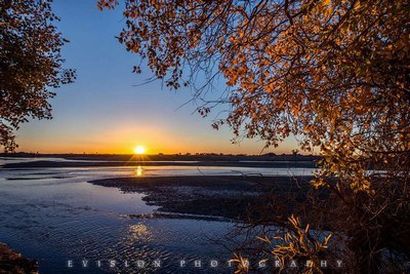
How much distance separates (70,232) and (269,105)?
15.8 meters

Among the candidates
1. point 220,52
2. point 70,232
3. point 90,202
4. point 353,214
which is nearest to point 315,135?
point 353,214

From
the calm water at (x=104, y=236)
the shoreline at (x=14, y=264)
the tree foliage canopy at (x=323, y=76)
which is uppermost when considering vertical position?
the tree foliage canopy at (x=323, y=76)

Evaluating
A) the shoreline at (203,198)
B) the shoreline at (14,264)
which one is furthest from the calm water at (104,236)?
the shoreline at (203,198)

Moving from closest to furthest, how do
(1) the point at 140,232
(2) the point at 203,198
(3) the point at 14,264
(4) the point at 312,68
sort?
(4) the point at 312,68 → (3) the point at 14,264 → (1) the point at 140,232 → (2) the point at 203,198

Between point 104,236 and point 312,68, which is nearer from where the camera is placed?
point 312,68

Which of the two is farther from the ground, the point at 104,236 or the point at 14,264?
the point at 14,264

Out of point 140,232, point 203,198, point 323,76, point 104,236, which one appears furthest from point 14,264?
point 203,198

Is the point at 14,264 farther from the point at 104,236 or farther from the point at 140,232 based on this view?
the point at 140,232

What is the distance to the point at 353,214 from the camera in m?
7.84

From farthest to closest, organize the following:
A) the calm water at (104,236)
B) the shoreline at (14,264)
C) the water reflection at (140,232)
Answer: the water reflection at (140,232)
the calm water at (104,236)
the shoreline at (14,264)

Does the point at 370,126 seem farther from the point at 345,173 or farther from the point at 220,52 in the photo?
the point at 220,52

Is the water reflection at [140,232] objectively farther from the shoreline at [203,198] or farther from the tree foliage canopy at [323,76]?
the tree foliage canopy at [323,76]

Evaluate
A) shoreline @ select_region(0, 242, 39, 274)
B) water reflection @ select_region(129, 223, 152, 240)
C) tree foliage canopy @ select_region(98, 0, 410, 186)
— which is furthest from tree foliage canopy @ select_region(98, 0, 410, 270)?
water reflection @ select_region(129, 223, 152, 240)

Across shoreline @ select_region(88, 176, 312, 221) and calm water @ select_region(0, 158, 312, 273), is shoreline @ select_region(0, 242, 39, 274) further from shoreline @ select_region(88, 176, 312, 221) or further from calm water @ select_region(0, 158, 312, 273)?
shoreline @ select_region(88, 176, 312, 221)
